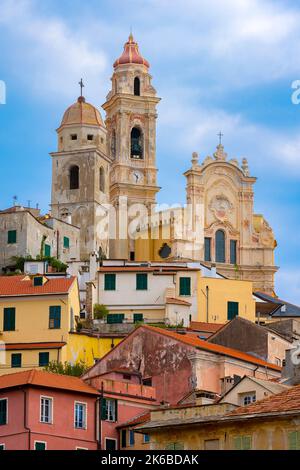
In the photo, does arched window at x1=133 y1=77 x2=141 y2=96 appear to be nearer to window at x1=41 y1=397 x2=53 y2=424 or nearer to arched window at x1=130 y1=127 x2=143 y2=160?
arched window at x1=130 y1=127 x2=143 y2=160

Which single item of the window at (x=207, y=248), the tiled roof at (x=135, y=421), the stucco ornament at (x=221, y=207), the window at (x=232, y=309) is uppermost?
the stucco ornament at (x=221, y=207)

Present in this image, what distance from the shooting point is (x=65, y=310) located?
84562mm

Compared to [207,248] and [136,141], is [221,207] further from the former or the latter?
[136,141]

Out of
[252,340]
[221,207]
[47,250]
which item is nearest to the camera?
[252,340]

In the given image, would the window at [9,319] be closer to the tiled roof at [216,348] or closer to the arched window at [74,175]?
the tiled roof at [216,348]

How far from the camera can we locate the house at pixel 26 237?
3875 inches

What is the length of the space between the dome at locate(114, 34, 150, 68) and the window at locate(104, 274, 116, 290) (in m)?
48.1

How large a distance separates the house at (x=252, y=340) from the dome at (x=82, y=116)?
34191mm

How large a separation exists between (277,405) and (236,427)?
58.3 inches

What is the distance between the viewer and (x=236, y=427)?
4784cm

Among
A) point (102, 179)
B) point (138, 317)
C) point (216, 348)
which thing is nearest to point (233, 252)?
point (102, 179)

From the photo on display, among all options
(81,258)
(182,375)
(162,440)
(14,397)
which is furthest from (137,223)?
(162,440)

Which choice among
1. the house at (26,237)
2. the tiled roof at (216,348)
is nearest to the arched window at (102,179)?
the house at (26,237)

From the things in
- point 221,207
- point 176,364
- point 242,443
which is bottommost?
point 242,443
